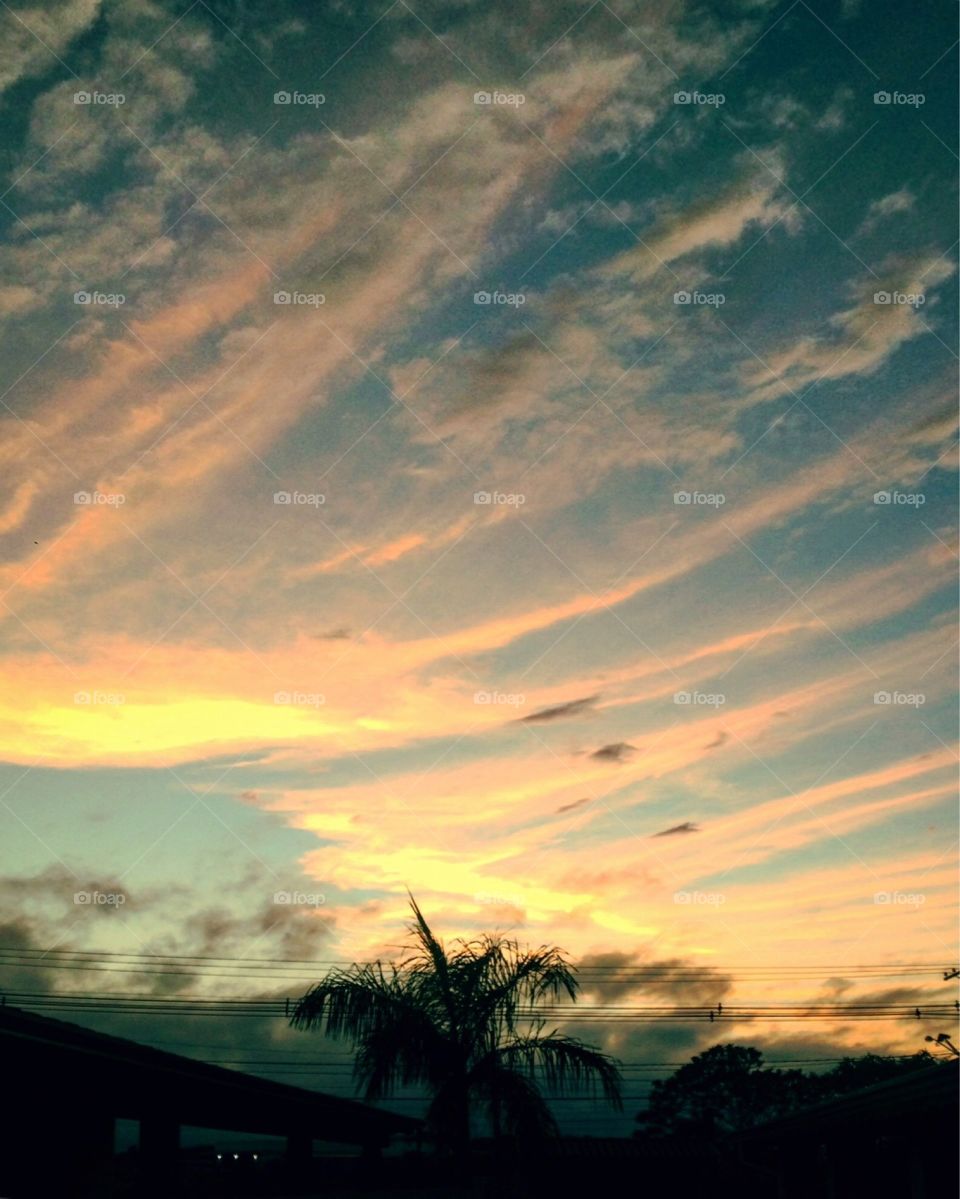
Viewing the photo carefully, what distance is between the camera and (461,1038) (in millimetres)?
14383

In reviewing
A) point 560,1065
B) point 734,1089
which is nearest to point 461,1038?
point 560,1065

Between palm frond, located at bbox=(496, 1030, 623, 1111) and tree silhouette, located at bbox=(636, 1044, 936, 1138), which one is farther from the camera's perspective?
tree silhouette, located at bbox=(636, 1044, 936, 1138)

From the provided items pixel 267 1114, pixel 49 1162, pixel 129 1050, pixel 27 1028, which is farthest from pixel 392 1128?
pixel 27 1028

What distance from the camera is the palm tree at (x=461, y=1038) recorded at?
46.5ft

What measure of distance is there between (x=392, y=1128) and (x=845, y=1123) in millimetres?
12515

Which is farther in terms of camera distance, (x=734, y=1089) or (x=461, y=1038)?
(x=734, y=1089)

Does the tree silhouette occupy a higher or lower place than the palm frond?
lower

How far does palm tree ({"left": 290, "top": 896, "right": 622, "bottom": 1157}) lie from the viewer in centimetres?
Answer: 1419

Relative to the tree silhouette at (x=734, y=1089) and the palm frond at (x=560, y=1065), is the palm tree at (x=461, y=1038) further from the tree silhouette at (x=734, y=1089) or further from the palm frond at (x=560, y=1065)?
the tree silhouette at (x=734, y=1089)

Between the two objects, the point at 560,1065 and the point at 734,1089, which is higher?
the point at 560,1065

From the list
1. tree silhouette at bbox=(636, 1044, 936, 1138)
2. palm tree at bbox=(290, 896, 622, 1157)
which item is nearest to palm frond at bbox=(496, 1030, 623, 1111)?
palm tree at bbox=(290, 896, 622, 1157)

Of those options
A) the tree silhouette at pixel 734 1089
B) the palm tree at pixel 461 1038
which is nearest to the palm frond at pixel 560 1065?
the palm tree at pixel 461 1038

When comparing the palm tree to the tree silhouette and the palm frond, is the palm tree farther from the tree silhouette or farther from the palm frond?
the tree silhouette

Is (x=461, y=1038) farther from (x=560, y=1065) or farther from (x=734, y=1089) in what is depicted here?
(x=734, y=1089)
